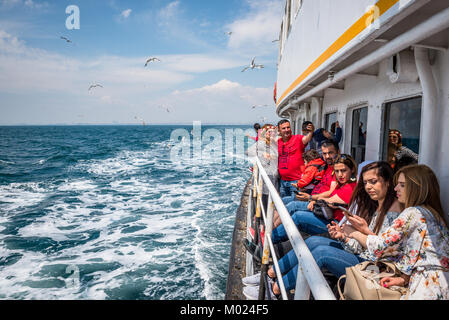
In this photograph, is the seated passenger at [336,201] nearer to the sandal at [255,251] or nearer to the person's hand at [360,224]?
the sandal at [255,251]

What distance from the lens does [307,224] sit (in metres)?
2.68

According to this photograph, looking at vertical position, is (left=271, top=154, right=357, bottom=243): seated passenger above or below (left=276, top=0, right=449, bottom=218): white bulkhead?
below

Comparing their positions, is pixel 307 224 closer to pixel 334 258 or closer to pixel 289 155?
pixel 334 258

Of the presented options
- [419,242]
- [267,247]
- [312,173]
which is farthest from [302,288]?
[312,173]

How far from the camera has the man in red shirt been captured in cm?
415

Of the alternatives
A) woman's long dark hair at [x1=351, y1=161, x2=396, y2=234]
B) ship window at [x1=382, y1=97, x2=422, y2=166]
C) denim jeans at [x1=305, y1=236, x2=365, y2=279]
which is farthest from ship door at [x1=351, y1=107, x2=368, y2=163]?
denim jeans at [x1=305, y1=236, x2=365, y2=279]

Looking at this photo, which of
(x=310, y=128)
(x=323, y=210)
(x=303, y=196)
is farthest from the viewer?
(x=310, y=128)

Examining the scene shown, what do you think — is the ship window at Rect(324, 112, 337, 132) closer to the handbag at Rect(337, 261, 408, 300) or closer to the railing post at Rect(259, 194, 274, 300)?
the railing post at Rect(259, 194, 274, 300)

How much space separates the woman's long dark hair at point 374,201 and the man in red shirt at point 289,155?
189 centimetres

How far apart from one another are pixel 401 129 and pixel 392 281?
66.0 inches

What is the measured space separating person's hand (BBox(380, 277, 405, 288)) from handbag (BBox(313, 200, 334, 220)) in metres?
1.06
